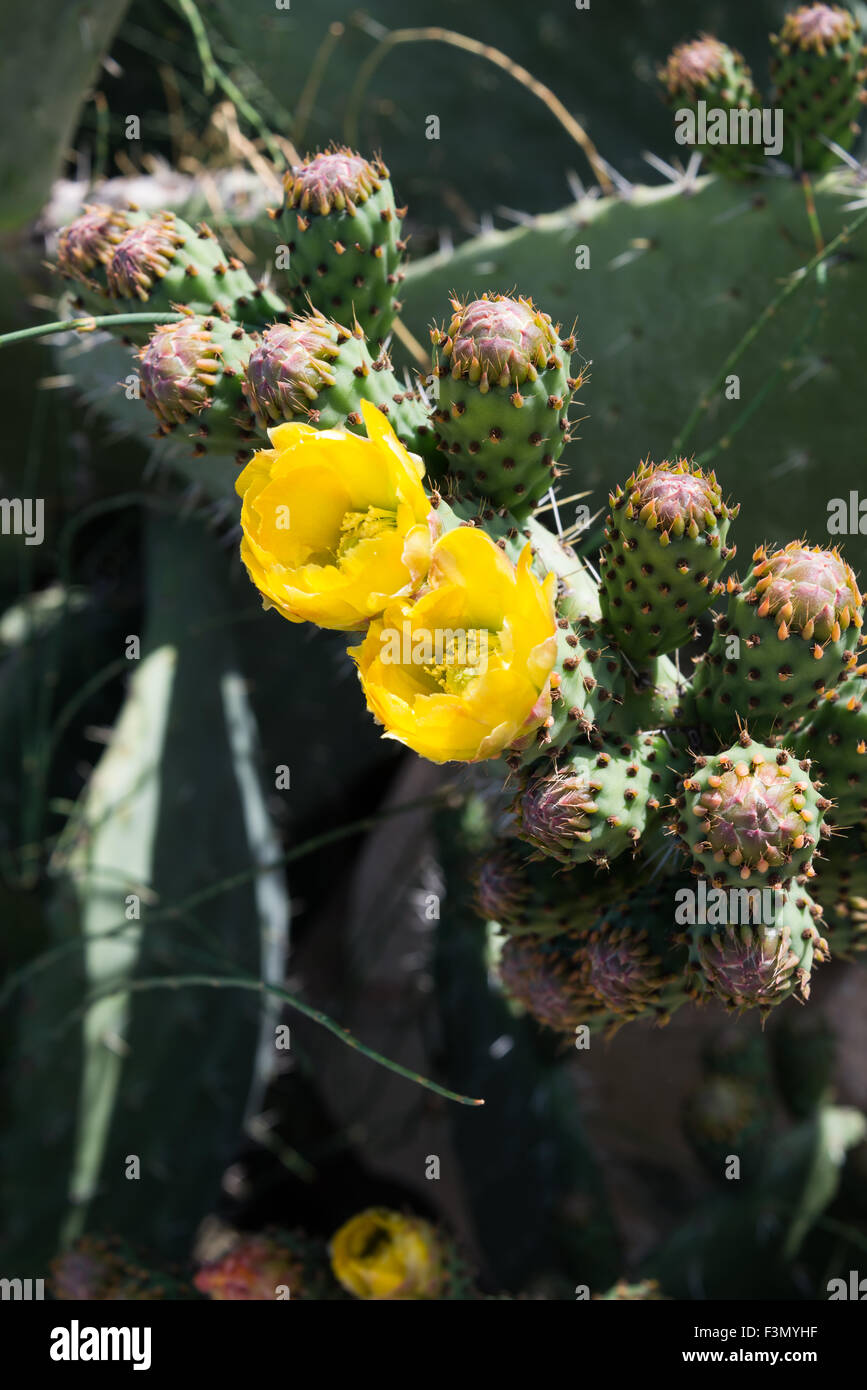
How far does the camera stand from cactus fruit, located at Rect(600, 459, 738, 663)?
961 mm

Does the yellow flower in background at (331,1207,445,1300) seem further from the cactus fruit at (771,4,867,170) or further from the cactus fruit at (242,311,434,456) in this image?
the cactus fruit at (771,4,867,170)

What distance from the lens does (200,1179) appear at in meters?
1.88

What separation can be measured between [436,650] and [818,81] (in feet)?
3.71

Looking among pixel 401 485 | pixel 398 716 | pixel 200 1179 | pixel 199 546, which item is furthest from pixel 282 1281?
pixel 199 546

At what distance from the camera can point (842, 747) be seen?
1037 mm

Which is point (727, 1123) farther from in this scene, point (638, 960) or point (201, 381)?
point (201, 381)

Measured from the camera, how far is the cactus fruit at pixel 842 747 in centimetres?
103

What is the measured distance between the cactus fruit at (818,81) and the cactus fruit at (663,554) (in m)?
0.79

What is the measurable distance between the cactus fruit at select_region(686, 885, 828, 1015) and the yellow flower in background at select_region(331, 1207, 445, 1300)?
0.71 m
